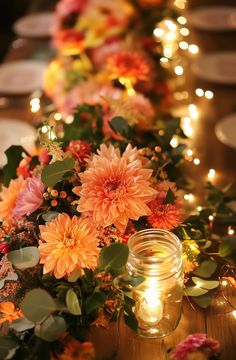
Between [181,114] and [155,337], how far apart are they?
46.7 inches

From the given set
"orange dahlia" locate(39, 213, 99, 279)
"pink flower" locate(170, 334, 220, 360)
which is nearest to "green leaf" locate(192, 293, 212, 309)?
"pink flower" locate(170, 334, 220, 360)

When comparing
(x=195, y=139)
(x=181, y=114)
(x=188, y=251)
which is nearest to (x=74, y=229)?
(x=188, y=251)

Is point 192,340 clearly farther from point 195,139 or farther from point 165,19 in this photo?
point 165,19

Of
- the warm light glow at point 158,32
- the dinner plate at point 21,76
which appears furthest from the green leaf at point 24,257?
the dinner plate at point 21,76

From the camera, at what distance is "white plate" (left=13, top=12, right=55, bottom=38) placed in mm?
2740

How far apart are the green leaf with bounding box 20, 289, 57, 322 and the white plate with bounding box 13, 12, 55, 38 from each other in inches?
82.1

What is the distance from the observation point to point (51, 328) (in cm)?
86

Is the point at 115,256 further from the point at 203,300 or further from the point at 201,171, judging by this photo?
the point at 201,171

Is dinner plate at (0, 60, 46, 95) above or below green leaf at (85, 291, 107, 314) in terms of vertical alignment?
below

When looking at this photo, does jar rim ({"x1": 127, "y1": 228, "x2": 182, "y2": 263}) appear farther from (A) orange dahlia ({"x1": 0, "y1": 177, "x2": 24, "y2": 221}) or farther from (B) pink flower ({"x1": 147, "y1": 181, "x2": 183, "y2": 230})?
(A) orange dahlia ({"x1": 0, "y1": 177, "x2": 24, "y2": 221})

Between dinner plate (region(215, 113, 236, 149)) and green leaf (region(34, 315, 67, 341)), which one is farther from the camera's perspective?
dinner plate (region(215, 113, 236, 149))

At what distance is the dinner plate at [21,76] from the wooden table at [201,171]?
77 millimetres

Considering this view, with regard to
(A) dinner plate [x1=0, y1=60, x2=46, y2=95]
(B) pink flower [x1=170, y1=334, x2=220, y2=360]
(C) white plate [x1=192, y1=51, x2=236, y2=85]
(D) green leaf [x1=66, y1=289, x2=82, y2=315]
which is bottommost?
(A) dinner plate [x1=0, y1=60, x2=46, y2=95]

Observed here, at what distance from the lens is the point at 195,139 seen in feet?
5.97
